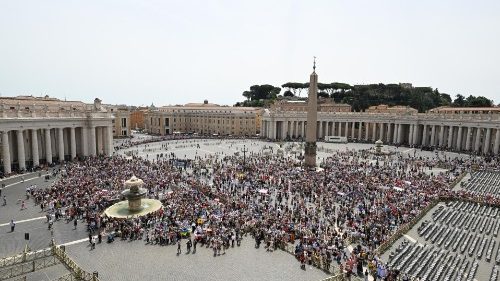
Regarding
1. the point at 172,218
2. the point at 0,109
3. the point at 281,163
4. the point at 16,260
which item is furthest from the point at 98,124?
the point at 16,260

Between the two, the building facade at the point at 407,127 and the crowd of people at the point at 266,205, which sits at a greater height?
the building facade at the point at 407,127

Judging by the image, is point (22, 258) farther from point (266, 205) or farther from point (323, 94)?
point (323, 94)

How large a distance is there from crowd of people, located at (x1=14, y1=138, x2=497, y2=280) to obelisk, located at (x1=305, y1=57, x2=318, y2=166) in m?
2.67

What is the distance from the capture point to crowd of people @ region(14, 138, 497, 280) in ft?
58.4

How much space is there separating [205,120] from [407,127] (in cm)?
5088

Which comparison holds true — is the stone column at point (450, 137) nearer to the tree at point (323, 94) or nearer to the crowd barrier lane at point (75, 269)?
the tree at point (323, 94)

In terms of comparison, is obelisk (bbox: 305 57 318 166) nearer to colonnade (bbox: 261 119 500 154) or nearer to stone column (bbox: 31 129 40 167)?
stone column (bbox: 31 129 40 167)

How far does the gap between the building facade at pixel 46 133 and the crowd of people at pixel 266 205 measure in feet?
16.0

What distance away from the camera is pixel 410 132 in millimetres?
65938

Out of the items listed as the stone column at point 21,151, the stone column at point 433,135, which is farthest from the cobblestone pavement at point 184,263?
the stone column at point 433,135

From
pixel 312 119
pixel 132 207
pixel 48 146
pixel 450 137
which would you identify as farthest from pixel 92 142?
pixel 450 137

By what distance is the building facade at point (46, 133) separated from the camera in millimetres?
35094

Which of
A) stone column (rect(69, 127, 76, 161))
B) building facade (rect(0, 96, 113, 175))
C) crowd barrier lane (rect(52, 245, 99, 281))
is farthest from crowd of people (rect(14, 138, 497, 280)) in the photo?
stone column (rect(69, 127, 76, 161))

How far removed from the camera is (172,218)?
20.5 meters
